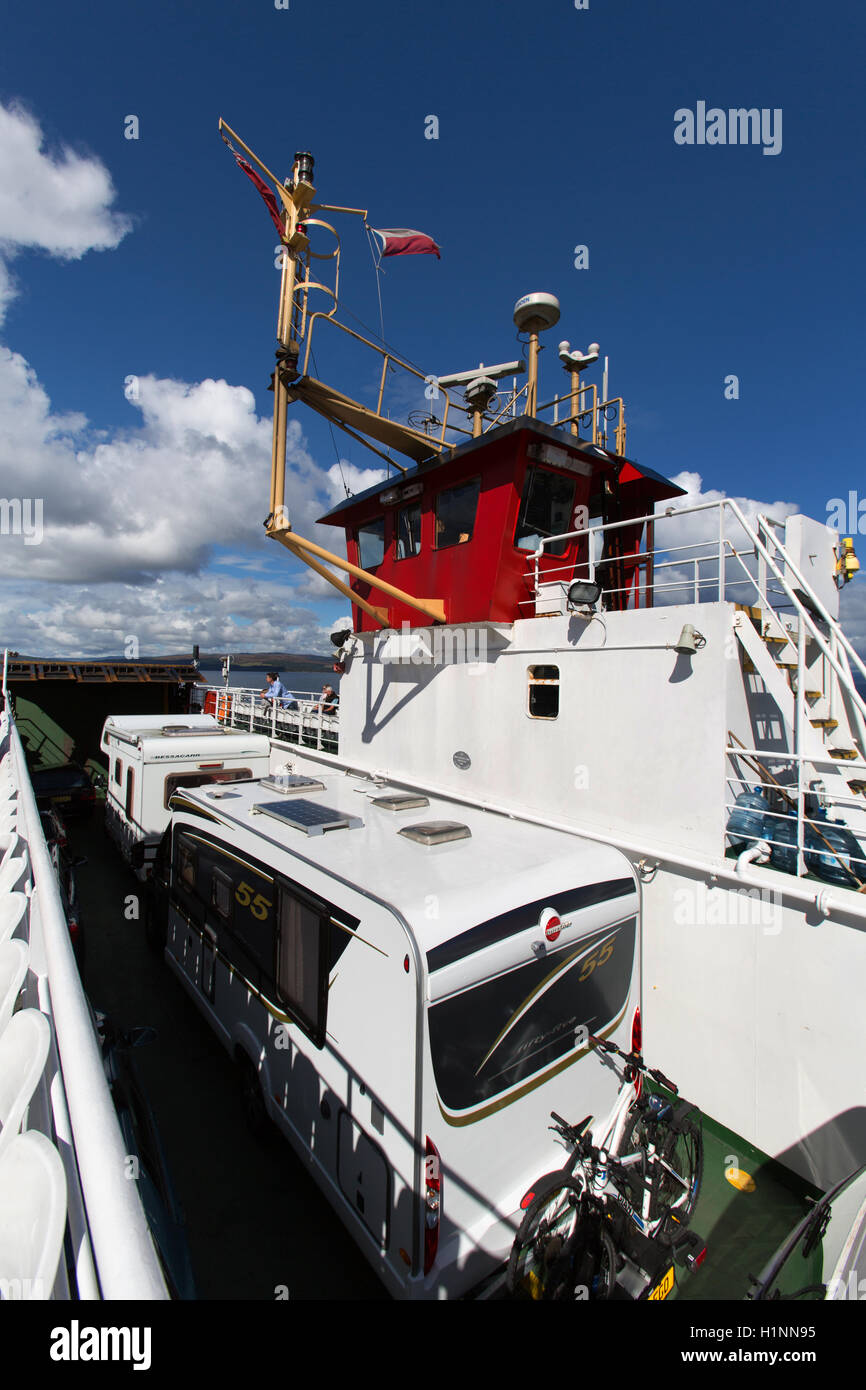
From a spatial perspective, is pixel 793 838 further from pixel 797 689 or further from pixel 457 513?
pixel 457 513

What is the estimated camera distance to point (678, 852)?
5832 millimetres

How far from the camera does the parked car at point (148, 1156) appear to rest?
3307 millimetres

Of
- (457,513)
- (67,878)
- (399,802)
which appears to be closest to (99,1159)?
(399,802)

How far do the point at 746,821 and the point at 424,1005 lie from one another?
4060 millimetres

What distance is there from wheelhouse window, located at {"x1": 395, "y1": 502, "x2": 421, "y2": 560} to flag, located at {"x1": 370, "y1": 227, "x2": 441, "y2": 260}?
165 inches

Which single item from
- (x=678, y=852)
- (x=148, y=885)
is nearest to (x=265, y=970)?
(x=678, y=852)

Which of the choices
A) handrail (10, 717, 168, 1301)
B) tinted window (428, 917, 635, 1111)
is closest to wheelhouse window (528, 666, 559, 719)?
tinted window (428, 917, 635, 1111)

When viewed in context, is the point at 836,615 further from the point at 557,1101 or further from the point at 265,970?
the point at 265,970

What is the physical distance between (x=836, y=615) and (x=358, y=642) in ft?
25.2

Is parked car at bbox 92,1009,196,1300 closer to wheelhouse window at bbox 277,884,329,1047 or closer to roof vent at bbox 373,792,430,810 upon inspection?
wheelhouse window at bbox 277,884,329,1047

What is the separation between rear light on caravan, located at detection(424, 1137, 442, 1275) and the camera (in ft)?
10.4

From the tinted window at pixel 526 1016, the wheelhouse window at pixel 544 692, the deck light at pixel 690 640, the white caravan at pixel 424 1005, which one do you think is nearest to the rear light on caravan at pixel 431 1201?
the white caravan at pixel 424 1005
